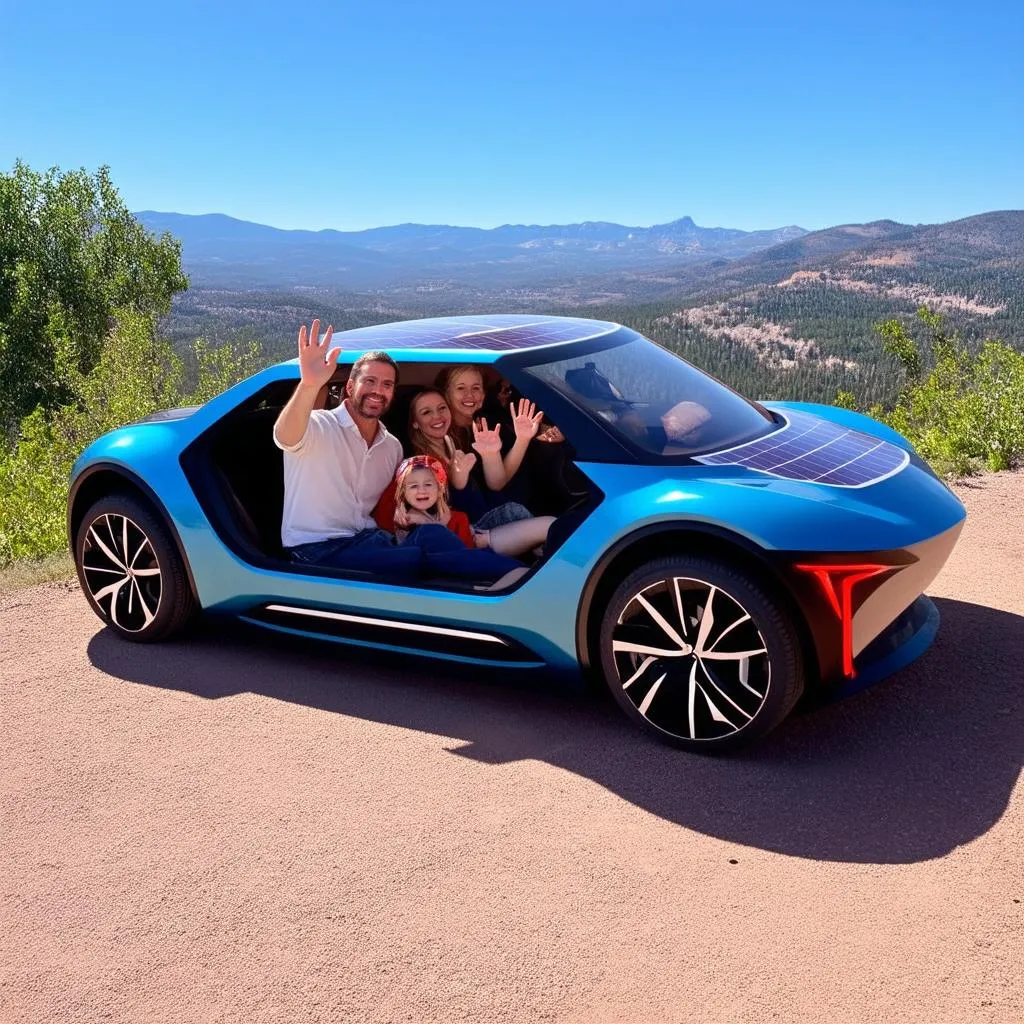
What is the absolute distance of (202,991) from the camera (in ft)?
8.79

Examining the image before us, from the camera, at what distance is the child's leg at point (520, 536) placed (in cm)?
454

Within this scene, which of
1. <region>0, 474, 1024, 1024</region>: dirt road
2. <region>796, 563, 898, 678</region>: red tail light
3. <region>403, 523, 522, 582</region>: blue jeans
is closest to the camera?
<region>0, 474, 1024, 1024</region>: dirt road

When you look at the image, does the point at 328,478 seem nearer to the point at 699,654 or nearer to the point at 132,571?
the point at 132,571

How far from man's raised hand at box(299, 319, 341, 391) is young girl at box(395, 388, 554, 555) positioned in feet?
1.57

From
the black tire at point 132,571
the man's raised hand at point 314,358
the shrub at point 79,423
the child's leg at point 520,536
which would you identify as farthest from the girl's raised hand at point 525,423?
the shrub at point 79,423

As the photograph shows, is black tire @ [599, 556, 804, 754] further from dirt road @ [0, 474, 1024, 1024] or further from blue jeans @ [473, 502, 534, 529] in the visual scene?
blue jeans @ [473, 502, 534, 529]

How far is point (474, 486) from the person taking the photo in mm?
4906

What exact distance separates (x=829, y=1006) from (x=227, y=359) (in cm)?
3886

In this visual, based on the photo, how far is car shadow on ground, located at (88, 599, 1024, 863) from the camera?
3.30 m

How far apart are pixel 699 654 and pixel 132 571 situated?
9.67 feet

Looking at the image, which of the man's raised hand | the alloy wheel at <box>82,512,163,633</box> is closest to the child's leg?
the man's raised hand

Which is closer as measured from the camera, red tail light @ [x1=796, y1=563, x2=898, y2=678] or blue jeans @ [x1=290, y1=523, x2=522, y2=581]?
red tail light @ [x1=796, y1=563, x2=898, y2=678]

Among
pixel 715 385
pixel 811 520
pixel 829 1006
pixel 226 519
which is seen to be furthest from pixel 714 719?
pixel 226 519

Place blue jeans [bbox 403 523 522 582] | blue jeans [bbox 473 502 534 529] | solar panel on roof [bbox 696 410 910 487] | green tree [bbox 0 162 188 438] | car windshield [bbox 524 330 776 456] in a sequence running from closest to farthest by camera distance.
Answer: solar panel on roof [bbox 696 410 910 487], car windshield [bbox 524 330 776 456], blue jeans [bbox 403 523 522 582], blue jeans [bbox 473 502 534 529], green tree [bbox 0 162 188 438]
